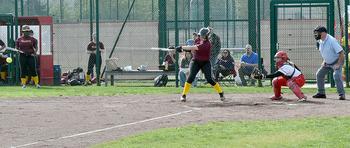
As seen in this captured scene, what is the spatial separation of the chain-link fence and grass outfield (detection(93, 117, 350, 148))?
1250 cm

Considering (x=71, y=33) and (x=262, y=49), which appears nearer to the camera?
(x=262, y=49)

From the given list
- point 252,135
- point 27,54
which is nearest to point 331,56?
point 252,135

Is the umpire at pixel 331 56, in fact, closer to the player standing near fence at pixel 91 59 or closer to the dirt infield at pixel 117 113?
the dirt infield at pixel 117 113

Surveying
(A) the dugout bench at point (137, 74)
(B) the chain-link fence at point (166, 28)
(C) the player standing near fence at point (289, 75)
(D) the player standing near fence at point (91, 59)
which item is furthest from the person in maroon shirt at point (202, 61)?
(D) the player standing near fence at point (91, 59)

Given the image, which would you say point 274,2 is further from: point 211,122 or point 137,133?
point 137,133

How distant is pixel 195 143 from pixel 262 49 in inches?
767

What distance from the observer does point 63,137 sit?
12.6m

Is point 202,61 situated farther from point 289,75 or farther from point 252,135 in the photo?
point 252,135

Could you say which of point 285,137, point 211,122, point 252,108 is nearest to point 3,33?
point 252,108

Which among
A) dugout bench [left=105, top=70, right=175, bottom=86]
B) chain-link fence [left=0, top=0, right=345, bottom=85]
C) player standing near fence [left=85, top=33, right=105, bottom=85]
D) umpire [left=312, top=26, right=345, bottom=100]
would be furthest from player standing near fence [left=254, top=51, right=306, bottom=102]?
player standing near fence [left=85, top=33, right=105, bottom=85]

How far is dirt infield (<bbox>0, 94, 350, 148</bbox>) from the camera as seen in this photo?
12.8 m

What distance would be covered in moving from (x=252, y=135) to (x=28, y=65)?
15.2m

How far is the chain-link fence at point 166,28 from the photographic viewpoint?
27.7 meters

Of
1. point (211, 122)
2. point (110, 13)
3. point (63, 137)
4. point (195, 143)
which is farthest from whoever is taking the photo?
point (110, 13)
